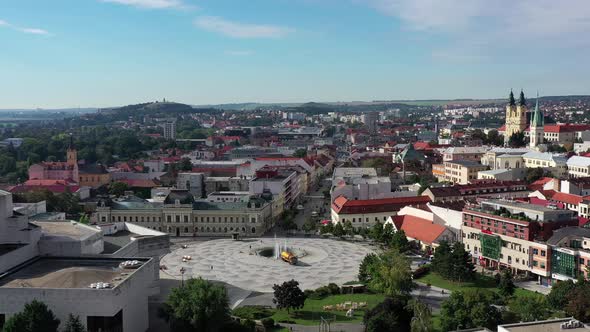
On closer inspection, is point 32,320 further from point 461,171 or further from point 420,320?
point 461,171

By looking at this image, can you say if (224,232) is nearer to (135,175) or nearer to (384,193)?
(384,193)

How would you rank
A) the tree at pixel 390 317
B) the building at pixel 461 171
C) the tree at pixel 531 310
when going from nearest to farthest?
1. the tree at pixel 390 317
2. the tree at pixel 531 310
3. the building at pixel 461 171

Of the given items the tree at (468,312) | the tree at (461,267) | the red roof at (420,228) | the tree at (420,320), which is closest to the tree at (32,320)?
the tree at (420,320)

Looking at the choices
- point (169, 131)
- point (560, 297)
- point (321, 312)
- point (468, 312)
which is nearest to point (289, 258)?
point (321, 312)

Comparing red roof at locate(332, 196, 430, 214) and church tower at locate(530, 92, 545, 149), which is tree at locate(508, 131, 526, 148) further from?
red roof at locate(332, 196, 430, 214)

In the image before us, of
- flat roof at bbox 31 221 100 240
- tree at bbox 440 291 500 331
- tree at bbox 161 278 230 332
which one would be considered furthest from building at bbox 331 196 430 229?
tree at bbox 161 278 230 332

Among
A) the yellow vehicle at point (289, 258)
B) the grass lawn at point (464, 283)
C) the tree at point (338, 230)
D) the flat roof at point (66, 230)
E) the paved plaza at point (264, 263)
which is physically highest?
the flat roof at point (66, 230)

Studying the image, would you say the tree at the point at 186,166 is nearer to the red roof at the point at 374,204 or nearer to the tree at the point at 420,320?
the red roof at the point at 374,204
